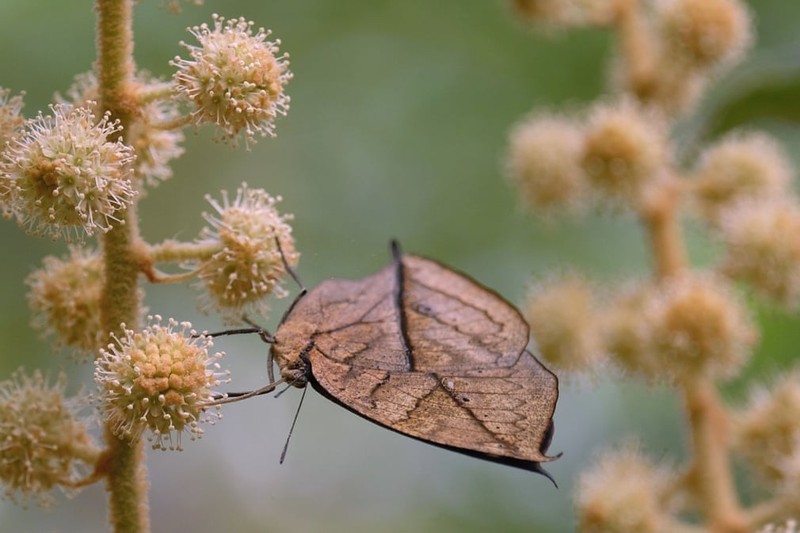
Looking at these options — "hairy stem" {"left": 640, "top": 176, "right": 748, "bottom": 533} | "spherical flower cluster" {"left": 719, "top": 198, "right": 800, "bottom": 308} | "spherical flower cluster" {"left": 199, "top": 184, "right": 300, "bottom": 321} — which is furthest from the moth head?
"spherical flower cluster" {"left": 719, "top": 198, "right": 800, "bottom": 308}

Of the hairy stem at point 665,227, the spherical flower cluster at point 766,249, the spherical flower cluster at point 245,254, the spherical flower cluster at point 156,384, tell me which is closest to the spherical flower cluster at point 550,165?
the hairy stem at point 665,227

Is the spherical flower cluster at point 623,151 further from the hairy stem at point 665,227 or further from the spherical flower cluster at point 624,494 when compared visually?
the spherical flower cluster at point 624,494

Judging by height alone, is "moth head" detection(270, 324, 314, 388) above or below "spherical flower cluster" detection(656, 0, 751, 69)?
below

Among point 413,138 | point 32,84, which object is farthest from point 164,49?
point 413,138

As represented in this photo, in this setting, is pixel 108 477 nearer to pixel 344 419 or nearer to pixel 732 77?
pixel 732 77

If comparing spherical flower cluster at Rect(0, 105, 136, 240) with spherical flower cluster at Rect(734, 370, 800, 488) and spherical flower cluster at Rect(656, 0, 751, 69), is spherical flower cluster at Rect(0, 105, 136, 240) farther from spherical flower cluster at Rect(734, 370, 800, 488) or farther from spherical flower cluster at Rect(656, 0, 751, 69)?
spherical flower cluster at Rect(656, 0, 751, 69)

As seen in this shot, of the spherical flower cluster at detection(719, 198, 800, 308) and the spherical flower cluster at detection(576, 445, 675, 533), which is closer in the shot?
the spherical flower cluster at detection(576, 445, 675, 533)
